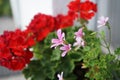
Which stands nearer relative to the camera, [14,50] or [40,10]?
Answer: [14,50]

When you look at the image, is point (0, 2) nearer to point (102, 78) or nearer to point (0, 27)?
point (0, 27)

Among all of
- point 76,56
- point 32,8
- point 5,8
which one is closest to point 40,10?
point 32,8

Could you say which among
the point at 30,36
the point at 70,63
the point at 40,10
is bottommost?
the point at 70,63

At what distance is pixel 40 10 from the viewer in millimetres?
1427

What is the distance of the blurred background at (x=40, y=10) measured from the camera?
1.36 m

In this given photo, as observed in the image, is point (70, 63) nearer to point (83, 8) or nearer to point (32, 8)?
point (83, 8)

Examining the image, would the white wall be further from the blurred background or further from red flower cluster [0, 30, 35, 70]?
red flower cluster [0, 30, 35, 70]

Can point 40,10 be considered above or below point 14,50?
above

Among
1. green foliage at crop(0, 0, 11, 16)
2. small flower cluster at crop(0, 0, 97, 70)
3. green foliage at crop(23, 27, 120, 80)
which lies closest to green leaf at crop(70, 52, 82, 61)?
green foliage at crop(23, 27, 120, 80)

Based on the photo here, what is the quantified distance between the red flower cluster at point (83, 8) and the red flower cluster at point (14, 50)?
0.23 m

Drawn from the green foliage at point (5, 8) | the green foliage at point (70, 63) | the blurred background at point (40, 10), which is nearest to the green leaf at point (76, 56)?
the green foliage at point (70, 63)

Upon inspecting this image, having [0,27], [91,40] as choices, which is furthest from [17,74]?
[91,40]

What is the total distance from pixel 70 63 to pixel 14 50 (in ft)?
0.69

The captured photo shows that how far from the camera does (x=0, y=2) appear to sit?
1.58m
